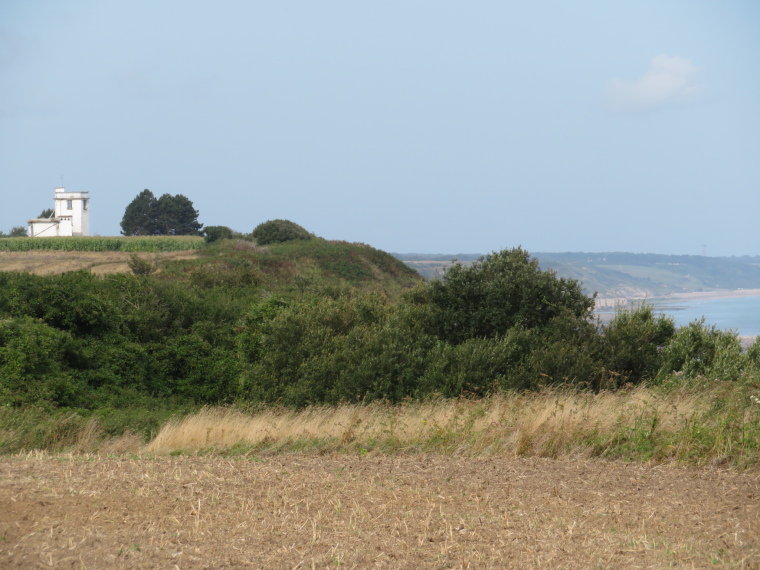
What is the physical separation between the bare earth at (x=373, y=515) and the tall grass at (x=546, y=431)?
55cm

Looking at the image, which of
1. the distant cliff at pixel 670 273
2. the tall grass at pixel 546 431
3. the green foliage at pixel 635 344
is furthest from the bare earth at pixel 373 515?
the distant cliff at pixel 670 273

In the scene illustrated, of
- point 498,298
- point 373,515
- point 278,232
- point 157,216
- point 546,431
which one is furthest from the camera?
point 157,216

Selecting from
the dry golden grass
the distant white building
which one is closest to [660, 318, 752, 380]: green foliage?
the dry golden grass

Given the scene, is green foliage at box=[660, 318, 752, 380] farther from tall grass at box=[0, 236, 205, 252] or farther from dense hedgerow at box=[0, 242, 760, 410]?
tall grass at box=[0, 236, 205, 252]

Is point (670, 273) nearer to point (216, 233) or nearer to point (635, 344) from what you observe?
point (216, 233)

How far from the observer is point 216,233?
73000 mm

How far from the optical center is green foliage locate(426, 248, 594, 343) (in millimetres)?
16984

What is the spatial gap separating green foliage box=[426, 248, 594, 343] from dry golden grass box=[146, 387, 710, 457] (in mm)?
6645

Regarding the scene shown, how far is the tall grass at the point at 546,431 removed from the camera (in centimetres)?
773

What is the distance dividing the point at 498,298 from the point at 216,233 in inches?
2346

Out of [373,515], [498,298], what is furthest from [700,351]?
[373,515]

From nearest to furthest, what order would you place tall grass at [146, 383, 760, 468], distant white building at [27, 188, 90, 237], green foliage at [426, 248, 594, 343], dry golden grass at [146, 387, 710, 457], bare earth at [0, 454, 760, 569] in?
bare earth at [0, 454, 760, 569] < tall grass at [146, 383, 760, 468] < dry golden grass at [146, 387, 710, 457] < green foliage at [426, 248, 594, 343] < distant white building at [27, 188, 90, 237]

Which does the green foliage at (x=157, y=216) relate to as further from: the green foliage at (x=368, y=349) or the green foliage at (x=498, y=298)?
the green foliage at (x=498, y=298)

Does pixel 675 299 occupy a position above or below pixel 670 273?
below
